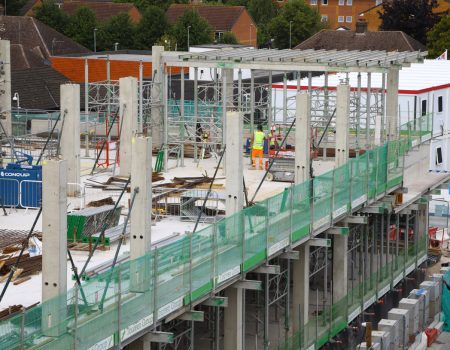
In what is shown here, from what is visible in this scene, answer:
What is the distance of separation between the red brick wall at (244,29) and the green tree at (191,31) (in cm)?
908

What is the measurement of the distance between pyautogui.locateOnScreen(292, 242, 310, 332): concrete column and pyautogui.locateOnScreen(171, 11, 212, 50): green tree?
237ft

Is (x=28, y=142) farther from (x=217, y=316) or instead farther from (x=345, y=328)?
(x=217, y=316)

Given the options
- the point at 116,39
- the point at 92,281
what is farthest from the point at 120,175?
the point at 116,39

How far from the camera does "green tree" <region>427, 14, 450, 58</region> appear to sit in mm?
94250

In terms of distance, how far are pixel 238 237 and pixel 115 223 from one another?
445 centimetres

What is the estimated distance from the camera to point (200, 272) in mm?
24328

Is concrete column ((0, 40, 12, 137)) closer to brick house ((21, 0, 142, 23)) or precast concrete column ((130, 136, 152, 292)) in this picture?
precast concrete column ((130, 136, 152, 292))

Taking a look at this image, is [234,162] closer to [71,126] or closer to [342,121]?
[342,121]

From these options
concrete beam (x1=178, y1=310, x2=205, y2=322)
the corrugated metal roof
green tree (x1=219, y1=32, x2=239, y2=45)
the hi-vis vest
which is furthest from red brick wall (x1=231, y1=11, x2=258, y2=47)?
concrete beam (x1=178, y1=310, x2=205, y2=322)

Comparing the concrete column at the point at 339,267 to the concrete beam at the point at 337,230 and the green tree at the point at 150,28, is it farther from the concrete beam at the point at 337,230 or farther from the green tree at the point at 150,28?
the green tree at the point at 150,28

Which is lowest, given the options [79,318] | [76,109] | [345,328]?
[345,328]

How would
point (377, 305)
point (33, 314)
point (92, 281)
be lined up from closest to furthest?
point (33, 314) → point (92, 281) → point (377, 305)

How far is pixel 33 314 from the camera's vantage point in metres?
19.4

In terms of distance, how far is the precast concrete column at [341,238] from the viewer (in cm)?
3362
